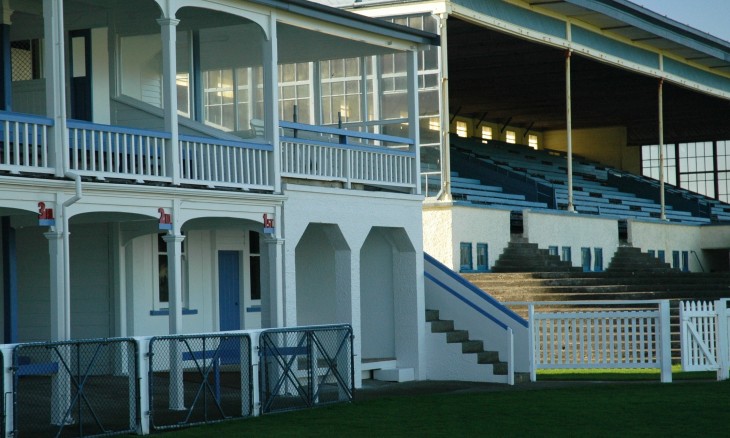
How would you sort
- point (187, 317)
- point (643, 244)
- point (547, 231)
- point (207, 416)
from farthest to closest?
point (643, 244)
point (547, 231)
point (187, 317)
point (207, 416)

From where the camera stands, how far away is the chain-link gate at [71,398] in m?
14.0

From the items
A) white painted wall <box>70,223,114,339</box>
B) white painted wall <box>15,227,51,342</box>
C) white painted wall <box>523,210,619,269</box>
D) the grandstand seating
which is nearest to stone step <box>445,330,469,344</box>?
the grandstand seating

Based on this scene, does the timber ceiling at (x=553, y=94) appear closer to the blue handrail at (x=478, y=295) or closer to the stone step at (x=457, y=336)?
the blue handrail at (x=478, y=295)

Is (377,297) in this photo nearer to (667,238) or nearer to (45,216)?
(45,216)

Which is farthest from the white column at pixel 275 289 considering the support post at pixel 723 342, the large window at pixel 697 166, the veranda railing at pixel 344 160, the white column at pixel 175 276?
the large window at pixel 697 166

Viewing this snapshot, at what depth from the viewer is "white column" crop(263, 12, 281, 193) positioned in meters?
19.4

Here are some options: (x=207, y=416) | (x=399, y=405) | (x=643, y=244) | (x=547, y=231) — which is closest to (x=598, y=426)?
(x=399, y=405)

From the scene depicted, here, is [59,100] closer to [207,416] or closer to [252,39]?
[207,416]

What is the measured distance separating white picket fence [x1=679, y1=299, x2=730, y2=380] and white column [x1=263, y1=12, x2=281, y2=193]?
23.3 feet

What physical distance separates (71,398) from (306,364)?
381 cm

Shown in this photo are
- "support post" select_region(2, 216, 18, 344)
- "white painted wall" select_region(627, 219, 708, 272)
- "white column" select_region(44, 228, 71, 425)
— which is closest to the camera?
"white column" select_region(44, 228, 71, 425)

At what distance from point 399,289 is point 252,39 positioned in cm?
520

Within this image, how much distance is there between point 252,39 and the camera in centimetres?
2288

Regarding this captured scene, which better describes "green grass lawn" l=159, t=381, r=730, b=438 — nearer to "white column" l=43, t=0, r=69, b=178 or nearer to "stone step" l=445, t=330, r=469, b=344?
"stone step" l=445, t=330, r=469, b=344
